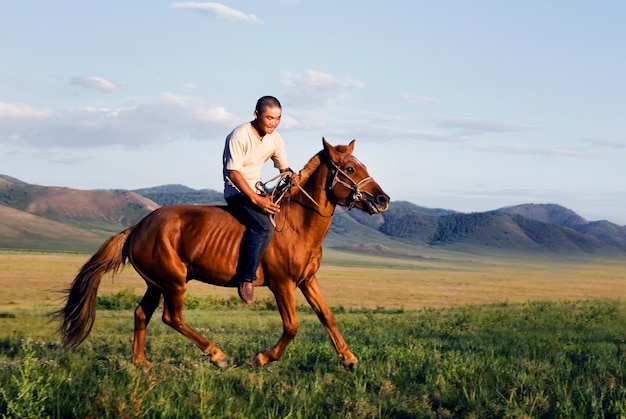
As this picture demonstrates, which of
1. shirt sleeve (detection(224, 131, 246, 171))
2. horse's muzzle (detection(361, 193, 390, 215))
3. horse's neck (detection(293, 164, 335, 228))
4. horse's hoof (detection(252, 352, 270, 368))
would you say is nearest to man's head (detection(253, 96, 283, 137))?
shirt sleeve (detection(224, 131, 246, 171))

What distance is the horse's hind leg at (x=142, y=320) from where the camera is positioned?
8172mm

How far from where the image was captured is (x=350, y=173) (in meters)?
7.92

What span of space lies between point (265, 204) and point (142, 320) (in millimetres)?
2089

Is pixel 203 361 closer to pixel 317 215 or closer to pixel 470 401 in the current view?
pixel 317 215

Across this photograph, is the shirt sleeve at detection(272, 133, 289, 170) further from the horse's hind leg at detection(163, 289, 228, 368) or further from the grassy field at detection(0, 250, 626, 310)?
the grassy field at detection(0, 250, 626, 310)

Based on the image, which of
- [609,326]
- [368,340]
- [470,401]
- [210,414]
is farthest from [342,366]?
[609,326]

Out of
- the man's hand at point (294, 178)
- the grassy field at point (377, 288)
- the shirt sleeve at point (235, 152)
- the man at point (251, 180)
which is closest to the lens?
the man at point (251, 180)

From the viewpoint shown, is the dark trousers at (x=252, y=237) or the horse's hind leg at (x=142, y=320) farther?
the horse's hind leg at (x=142, y=320)

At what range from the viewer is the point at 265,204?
25.4ft

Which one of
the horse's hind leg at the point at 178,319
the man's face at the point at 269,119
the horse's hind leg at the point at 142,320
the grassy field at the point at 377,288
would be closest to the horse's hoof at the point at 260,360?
the horse's hind leg at the point at 178,319

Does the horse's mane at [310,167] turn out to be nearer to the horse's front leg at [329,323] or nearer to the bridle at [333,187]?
the bridle at [333,187]

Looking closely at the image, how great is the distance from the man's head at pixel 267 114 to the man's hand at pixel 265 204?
31.8 inches

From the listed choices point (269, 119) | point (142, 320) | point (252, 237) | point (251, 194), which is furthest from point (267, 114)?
point (142, 320)

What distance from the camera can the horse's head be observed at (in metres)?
7.71
